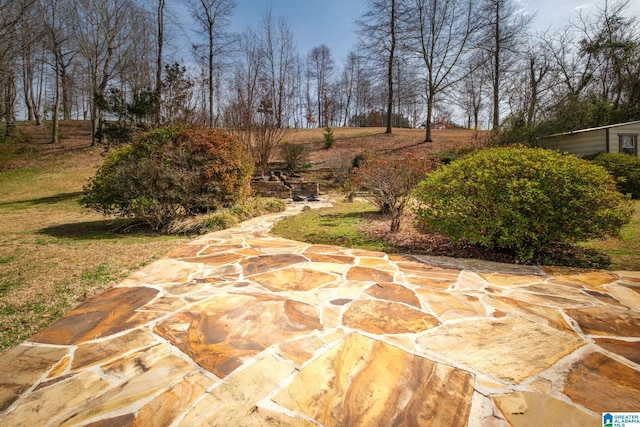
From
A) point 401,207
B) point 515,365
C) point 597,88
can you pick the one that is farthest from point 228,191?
point 597,88

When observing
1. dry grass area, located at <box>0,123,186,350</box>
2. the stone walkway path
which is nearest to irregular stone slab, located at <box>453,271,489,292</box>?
the stone walkway path

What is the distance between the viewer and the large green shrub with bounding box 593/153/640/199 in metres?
8.70

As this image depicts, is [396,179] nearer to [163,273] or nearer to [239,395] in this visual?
[163,273]

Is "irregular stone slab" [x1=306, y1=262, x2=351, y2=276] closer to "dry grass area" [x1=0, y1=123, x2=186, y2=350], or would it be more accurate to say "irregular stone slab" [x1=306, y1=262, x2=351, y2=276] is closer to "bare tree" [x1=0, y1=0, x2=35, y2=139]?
"dry grass area" [x1=0, y1=123, x2=186, y2=350]

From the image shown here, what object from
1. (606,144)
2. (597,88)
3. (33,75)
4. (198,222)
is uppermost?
(33,75)

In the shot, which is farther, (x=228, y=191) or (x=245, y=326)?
(x=228, y=191)

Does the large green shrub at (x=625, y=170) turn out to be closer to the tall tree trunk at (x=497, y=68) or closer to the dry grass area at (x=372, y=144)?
the dry grass area at (x=372, y=144)

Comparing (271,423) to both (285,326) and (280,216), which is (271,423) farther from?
(280,216)

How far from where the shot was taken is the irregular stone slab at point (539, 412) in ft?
4.53

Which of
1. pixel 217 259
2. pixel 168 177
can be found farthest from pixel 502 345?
pixel 168 177

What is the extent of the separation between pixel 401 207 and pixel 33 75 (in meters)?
29.6

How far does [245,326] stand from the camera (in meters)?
2.22

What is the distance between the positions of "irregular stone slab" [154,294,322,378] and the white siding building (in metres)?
15.3

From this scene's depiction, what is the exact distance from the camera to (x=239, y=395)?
1.55 metres
